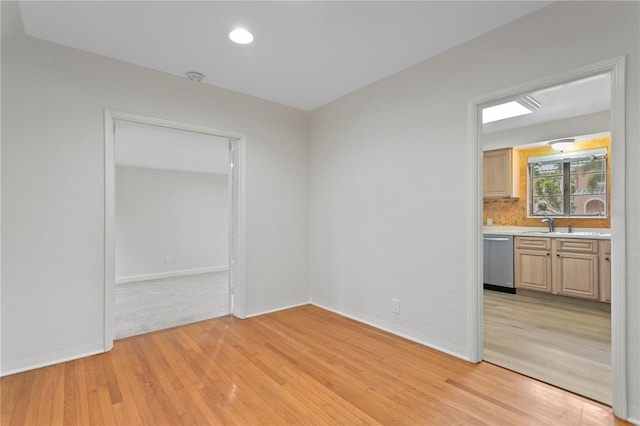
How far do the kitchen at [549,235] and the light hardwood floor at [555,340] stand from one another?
11 millimetres

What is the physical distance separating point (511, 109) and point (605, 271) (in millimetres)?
2290

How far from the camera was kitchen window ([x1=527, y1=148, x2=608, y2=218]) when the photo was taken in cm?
443

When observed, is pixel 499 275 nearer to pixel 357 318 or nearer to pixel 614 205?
pixel 357 318

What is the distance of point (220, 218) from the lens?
7.70 m

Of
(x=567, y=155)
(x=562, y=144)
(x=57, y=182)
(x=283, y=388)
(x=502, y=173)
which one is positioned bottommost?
(x=283, y=388)

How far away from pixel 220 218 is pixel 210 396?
601cm

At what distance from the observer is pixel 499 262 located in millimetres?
4832

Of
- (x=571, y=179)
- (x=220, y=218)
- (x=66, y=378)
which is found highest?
(x=571, y=179)

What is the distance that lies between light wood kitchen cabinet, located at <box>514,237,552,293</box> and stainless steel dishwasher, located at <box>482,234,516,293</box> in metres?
0.09

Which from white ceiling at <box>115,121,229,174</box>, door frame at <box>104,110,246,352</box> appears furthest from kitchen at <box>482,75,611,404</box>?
white ceiling at <box>115,121,229,174</box>

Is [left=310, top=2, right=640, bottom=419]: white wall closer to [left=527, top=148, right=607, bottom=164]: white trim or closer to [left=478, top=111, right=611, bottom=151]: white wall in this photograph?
[left=478, top=111, right=611, bottom=151]: white wall

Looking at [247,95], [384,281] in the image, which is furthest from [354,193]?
[247,95]

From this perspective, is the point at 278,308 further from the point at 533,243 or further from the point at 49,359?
the point at 533,243

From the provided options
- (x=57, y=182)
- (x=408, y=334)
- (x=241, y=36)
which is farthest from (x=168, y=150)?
(x=408, y=334)
